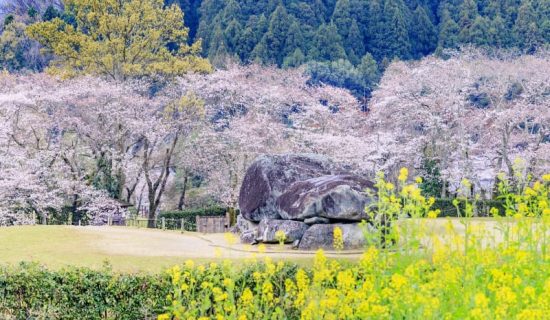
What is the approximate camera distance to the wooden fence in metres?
24.8

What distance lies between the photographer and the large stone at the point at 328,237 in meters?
13.1

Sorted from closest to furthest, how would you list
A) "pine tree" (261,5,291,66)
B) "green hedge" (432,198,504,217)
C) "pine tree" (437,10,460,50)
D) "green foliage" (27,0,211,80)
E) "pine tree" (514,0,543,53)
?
"green hedge" (432,198,504,217) < "green foliage" (27,0,211,80) < "pine tree" (514,0,543,53) < "pine tree" (261,5,291,66) < "pine tree" (437,10,460,50)

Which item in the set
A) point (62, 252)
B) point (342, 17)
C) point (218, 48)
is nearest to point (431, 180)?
point (218, 48)

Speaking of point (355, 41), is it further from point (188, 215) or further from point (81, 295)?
point (81, 295)

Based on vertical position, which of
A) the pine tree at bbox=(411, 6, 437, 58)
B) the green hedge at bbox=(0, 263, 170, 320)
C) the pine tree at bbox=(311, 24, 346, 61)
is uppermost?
the pine tree at bbox=(411, 6, 437, 58)

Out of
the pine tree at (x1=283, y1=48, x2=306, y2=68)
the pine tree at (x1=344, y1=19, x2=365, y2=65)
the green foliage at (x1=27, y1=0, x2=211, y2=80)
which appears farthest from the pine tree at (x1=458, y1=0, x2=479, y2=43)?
the green foliage at (x1=27, y1=0, x2=211, y2=80)

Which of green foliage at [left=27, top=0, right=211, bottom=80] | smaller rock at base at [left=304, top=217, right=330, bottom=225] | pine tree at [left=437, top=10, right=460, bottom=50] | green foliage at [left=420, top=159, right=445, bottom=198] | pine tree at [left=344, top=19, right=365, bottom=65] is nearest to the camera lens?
smaller rock at base at [left=304, top=217, right=330, bottom=225]

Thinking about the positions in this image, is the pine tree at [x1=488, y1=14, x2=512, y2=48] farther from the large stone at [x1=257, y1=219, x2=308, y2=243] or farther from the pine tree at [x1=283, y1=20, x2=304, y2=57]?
the large stone at [x1=257, y1=219, x2=308, y2=243]

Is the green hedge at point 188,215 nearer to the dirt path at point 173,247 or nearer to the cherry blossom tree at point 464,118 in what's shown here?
the cherry blossom tree at point 464,118

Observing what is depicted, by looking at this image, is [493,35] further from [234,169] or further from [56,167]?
[56,167]

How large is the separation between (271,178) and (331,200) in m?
3.32

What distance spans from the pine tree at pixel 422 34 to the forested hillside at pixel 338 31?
0.08m

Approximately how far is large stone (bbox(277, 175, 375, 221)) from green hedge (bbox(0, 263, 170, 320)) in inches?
211

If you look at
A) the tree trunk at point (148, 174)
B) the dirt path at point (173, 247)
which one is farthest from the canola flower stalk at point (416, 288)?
the tree trunk at point (148, 174)
